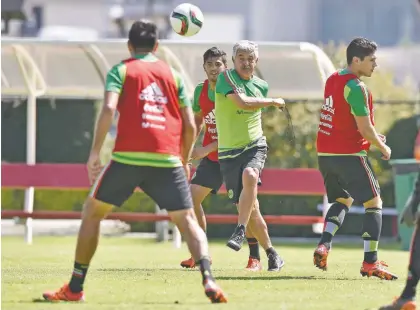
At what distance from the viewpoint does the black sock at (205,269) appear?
8.47 m

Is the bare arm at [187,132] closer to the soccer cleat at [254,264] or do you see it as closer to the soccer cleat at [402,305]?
the soccer cleat at [402,305]

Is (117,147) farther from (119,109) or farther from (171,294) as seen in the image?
(171,294)

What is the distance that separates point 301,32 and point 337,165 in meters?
49.9

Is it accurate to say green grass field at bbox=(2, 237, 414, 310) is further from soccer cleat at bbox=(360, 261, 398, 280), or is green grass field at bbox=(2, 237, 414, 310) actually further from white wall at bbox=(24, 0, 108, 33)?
white wall at bbox=(24, 0, 108, 33)

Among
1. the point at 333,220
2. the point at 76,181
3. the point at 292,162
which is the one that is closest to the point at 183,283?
the point at 333,220

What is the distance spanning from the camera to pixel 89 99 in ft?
69.4

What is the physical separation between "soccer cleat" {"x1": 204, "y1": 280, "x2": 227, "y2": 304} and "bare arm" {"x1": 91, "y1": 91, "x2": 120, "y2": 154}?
113cm

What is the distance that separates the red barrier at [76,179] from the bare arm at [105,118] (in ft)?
30.6

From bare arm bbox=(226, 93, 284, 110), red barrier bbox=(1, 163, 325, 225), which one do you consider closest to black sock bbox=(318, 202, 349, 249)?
bare arm bbox=(226, 93, 284, 110)

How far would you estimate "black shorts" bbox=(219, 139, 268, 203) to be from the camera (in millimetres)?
11102

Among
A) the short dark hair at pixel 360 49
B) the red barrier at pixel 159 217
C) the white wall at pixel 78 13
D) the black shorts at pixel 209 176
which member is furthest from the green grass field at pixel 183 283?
the white wall at pixel 78 13

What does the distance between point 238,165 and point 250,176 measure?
0.21 metres

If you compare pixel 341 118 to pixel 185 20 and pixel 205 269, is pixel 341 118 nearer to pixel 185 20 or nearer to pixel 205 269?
pixel 205 269

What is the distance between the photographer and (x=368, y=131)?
10.4 m
